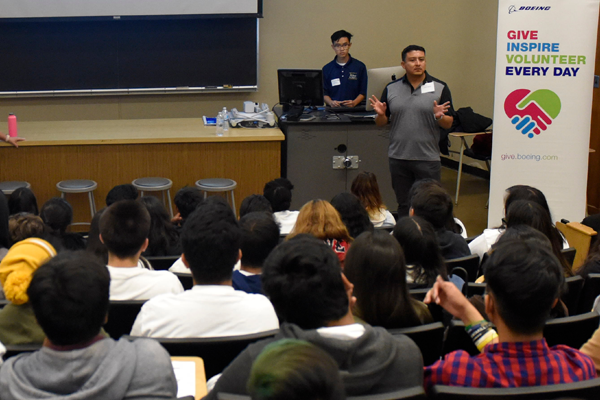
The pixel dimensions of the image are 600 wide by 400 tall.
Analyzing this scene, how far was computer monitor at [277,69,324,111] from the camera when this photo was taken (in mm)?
5477

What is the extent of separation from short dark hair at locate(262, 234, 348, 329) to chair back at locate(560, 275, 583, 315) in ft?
3.95

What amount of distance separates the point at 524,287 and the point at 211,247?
912 millimetres

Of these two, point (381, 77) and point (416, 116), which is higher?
point (381, 77)

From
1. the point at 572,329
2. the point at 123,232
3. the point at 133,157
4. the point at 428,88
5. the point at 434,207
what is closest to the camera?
the point at 572,329

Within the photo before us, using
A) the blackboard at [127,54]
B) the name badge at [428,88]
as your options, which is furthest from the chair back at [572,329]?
the blackboard at [127,54]

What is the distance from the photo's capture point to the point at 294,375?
33.2 inches

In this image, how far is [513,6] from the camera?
457 cm

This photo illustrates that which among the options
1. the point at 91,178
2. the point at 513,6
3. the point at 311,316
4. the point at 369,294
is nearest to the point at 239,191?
the point at 91,178

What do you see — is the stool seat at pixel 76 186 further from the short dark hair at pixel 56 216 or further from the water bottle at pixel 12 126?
the short dark hair at pixel 56 216

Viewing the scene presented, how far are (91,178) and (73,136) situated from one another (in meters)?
0.37

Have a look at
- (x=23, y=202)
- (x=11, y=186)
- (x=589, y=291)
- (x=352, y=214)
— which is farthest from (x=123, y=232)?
(x=11, y=186)

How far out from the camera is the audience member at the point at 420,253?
2299 millimetres

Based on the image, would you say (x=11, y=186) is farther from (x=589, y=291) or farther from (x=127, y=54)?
(x=589, y=291)

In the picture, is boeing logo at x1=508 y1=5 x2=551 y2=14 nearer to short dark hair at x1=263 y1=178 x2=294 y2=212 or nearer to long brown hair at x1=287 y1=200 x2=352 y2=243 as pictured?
short dark hair at x1=263 y1=178 x2=294 y2=212
